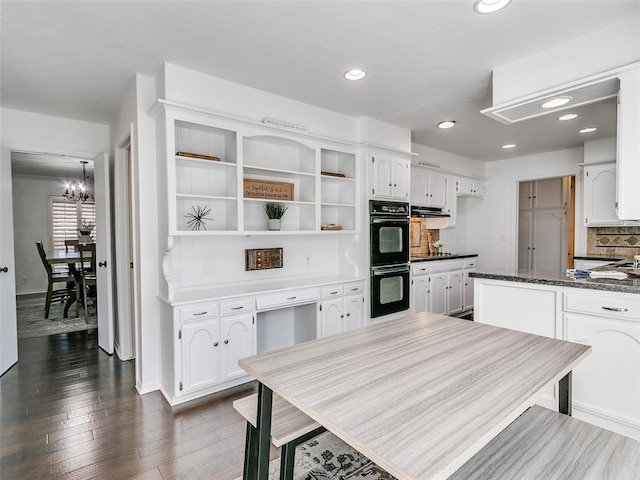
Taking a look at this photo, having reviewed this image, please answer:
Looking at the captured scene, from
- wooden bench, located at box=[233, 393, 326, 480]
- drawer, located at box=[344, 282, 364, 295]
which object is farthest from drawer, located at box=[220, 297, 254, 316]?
wooden bench, located at box=[233, 393, 326, 480]

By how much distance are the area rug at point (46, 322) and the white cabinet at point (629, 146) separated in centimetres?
585

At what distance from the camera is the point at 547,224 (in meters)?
6.38

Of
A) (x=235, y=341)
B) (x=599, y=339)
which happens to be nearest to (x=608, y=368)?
(x=599, y=339)

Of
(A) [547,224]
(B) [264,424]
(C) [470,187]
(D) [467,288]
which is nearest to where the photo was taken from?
(B) [264,424]

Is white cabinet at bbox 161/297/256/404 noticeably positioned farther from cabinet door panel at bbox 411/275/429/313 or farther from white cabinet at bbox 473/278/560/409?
cabinet door panel at bbox 411/275/429/313

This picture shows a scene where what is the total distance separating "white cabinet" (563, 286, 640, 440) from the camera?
2051 mm

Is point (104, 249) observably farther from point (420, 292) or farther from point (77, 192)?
point (77, 192)

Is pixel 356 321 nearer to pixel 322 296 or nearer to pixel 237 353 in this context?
pixel 322 296

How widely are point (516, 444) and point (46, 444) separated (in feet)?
8.59

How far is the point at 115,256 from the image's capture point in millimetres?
3791

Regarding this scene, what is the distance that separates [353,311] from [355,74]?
2253 mm

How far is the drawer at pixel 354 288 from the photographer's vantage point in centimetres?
353

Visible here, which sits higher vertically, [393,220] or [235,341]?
[393,220]

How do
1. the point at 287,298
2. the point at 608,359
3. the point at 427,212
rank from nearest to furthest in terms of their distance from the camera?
the point at 608,359 < the point at 287,298 < the point at 427,212
